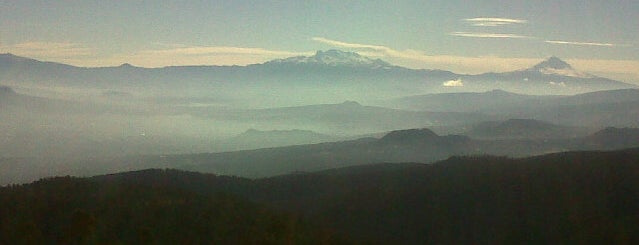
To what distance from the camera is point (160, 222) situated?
3762 inches

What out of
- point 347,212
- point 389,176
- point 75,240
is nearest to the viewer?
point 75,240

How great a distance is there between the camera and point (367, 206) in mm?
159875

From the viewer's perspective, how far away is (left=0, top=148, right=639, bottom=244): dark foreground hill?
3745 inches

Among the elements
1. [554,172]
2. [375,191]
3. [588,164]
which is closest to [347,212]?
[375,191]

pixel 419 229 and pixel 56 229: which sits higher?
pixel 56 229

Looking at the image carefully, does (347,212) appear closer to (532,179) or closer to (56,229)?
(532,179)

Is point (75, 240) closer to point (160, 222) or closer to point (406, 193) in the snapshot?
point (160, 222)

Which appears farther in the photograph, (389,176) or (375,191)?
(389,176)

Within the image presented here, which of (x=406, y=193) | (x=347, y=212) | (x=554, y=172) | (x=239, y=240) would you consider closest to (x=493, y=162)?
(x=554, y=172)

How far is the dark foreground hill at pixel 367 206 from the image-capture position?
95.1 m

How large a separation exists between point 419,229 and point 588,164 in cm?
6508

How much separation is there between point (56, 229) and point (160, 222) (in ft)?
49.9

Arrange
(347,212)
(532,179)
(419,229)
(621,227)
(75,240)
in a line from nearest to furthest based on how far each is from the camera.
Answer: (75,240)
(621,227)
(419,229)
(347,212)
(532,179)

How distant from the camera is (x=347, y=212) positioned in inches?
6176
